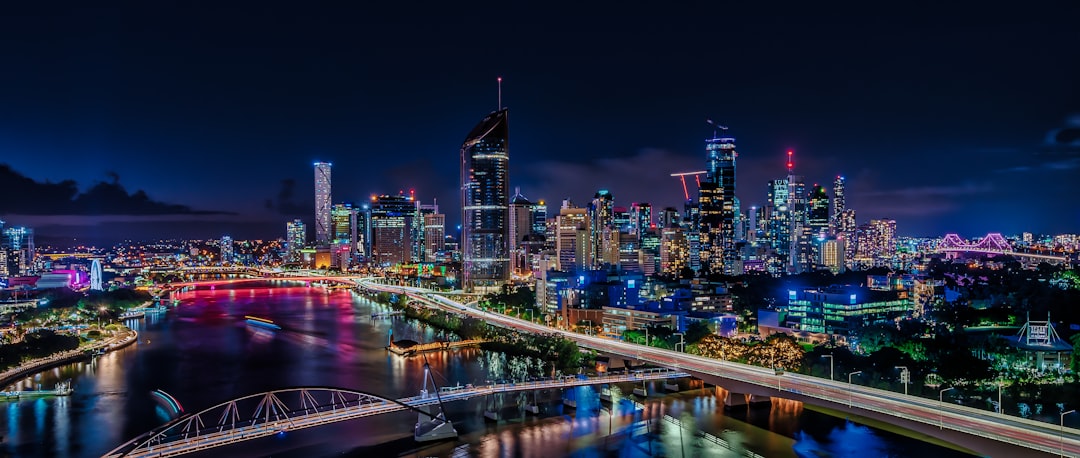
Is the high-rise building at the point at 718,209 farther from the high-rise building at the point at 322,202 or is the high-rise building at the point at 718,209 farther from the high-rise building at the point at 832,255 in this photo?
the high-rise building at the point at 322,202

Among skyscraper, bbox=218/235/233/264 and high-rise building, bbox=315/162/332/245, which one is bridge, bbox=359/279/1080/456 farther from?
skyscraper, bbox=218/235/233/264

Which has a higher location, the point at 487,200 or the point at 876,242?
the point at 487,200

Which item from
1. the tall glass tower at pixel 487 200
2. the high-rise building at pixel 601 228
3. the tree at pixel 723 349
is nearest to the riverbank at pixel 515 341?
the tree at pixel 723 349

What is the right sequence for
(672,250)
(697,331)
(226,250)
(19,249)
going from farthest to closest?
(226,250)
(672,250)
(19,249)
(697,331)

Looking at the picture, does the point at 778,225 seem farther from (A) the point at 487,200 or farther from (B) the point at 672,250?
(A) the point at 487,200

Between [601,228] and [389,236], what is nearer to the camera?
[601,228]

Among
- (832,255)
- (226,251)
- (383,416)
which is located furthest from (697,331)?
(226,251)
